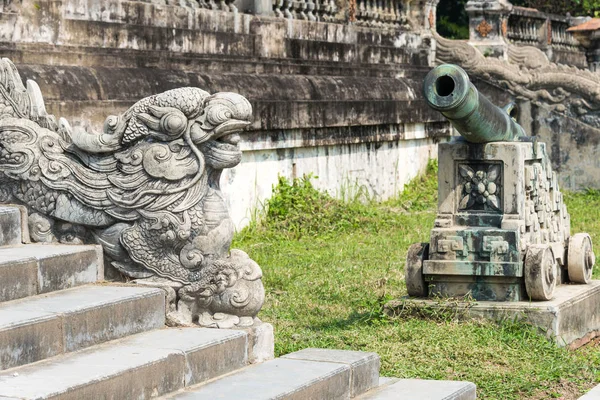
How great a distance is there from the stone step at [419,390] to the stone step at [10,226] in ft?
5.51

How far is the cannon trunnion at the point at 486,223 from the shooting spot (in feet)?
23.5

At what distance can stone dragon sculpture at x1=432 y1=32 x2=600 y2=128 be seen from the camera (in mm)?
16047

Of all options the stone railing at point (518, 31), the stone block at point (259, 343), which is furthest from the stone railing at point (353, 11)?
the stone block at point (259, 343)

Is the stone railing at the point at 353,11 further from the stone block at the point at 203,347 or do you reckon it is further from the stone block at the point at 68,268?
the stone block at the point at 203,347

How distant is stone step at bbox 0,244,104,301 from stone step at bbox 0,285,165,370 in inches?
2.2

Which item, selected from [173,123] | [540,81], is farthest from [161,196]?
[540,81]

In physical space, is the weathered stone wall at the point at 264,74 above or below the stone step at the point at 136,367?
above

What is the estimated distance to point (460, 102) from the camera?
22.4ft

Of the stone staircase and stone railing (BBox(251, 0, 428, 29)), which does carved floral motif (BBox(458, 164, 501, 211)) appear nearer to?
the stone staircase

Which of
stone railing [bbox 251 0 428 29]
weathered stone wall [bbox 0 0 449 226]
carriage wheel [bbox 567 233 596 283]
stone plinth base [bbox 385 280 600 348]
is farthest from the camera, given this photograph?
stone railing [bbox 251 0 428 29]

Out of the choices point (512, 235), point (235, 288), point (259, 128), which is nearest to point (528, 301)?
point (512, 235)

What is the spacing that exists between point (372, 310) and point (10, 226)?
285 cm

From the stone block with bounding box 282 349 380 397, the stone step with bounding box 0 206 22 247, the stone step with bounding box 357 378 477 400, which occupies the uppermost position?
the stone step with bounding box 0 206 22 247

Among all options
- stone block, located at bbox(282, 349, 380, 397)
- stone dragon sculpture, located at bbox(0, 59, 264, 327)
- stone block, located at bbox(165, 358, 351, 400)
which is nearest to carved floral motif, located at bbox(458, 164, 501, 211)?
stone block, located at bbox(282, 349, 380, 397)
